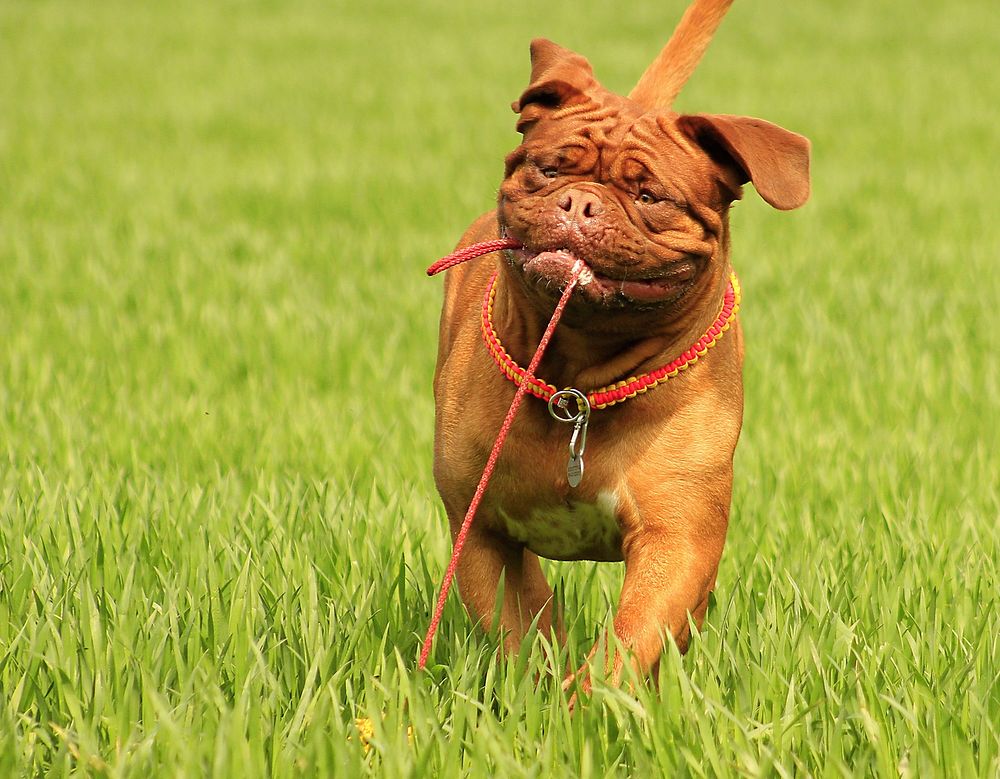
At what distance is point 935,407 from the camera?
20.9ft

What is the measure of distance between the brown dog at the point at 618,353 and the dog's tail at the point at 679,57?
0.67m

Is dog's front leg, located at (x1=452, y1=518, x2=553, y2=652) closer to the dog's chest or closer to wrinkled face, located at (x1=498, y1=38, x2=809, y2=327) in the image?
the dog's chest

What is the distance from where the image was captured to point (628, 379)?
11.4 feet

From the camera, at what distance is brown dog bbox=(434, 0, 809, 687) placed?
3.25 m

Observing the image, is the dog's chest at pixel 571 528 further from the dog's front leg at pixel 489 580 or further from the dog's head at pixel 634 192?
the dog's head at pixel 634 192

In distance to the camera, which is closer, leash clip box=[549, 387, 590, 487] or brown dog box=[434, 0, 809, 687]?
brown dog box=[434, 0, 809, 687]

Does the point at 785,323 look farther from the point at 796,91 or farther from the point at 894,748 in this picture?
the point at 796,91

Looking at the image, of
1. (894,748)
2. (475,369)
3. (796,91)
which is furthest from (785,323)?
(796,91)

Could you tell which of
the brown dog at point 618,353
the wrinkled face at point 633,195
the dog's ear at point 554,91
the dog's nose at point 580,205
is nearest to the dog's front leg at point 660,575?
the brown dog at point 618,353

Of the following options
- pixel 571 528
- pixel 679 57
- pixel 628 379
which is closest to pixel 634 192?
pixel 628 379

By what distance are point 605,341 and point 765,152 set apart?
0.58m

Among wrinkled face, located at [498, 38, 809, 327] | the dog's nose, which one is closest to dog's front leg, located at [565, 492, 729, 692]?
wrinkled face, located at [498, 38, 809, 327]

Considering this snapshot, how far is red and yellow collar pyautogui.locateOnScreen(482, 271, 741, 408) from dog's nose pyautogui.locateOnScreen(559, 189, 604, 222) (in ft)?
1.53

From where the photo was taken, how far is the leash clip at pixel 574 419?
3416 millimetres
